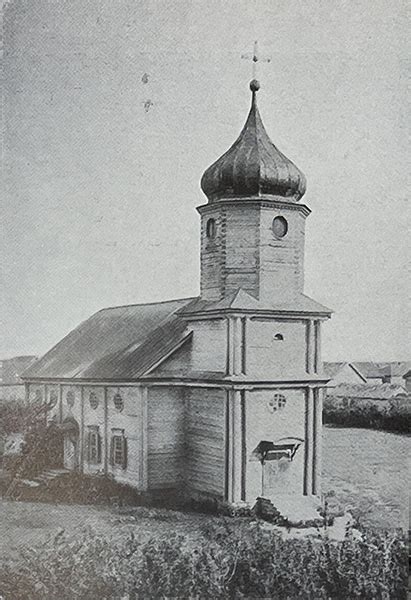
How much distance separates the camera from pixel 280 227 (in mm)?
7676

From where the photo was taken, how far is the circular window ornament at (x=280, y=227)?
7652mm

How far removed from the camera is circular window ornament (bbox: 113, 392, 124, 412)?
809cm

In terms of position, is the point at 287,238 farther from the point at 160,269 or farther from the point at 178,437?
the point at 178,437

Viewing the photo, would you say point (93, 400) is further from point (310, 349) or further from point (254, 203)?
point (254, 203)

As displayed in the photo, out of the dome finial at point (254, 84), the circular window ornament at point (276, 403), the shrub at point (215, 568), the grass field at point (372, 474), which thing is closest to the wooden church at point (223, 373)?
the circular window ornament at point (276, 403)

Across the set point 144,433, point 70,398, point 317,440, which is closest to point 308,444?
point 317,440

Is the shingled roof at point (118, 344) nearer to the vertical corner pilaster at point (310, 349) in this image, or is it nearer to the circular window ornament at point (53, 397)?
the circular window ornament at point (53, 397)

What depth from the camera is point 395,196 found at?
271 inches

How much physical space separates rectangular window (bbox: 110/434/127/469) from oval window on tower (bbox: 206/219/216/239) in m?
2.10

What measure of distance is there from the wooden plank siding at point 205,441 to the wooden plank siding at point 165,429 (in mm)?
116

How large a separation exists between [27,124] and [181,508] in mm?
3482

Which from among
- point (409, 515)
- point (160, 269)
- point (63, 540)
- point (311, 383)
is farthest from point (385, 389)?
point (63, 540)

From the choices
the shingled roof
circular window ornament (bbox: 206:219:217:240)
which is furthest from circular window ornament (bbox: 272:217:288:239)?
the shingled roof

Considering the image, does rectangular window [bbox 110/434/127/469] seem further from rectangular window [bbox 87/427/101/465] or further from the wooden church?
rectangular window [bbox 87/427/101/465]
